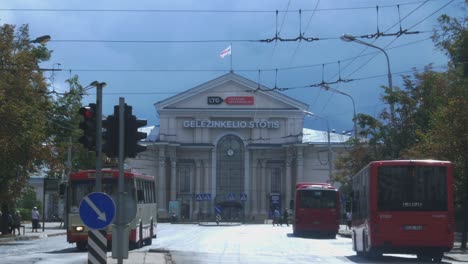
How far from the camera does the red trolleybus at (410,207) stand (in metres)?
22.8

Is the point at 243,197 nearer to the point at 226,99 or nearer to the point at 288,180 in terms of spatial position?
the point at 288,180

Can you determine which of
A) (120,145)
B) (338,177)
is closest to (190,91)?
(338,177)

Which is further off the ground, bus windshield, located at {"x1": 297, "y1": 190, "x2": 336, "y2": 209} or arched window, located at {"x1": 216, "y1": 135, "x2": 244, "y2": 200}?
arched window, located at {"x1": 216, "y1": 135, "x2": 244, "y2": 200}

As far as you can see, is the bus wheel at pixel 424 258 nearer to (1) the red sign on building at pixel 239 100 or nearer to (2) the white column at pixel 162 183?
(1) the red sign on building at pixel 239 100

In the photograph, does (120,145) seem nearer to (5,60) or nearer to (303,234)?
(5,60)

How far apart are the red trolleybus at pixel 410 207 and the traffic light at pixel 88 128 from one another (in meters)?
10.2

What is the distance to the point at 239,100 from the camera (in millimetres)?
99375

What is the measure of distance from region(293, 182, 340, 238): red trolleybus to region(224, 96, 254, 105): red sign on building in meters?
52.5

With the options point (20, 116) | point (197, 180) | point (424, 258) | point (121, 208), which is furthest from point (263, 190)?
point (121, 208)

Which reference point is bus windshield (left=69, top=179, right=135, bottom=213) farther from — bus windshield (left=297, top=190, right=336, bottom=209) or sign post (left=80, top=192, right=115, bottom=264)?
bus windshield (left=297, top=190, right=336, bottom=209)

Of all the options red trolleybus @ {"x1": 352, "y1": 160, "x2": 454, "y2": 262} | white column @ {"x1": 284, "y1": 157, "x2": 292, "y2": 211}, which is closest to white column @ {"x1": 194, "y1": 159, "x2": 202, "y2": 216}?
white column @ {"x1": 284, "y1": 157, "x2": 292, "y2": 211}

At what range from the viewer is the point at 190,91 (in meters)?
100

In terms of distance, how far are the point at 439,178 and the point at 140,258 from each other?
9060 millimetres

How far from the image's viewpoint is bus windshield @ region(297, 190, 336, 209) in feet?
154
